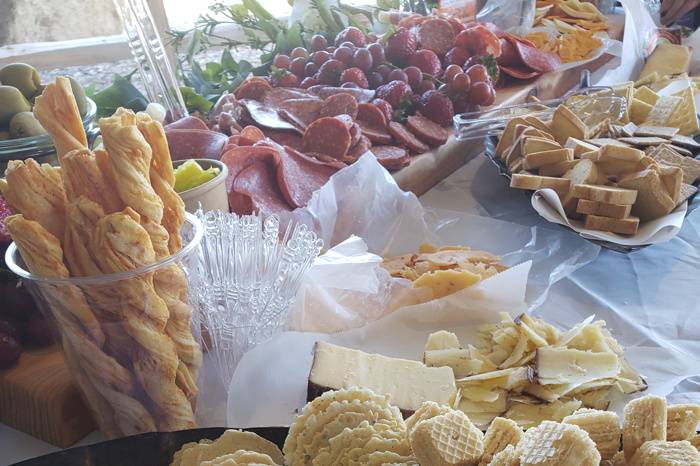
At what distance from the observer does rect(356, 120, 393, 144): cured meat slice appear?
3.80 feet

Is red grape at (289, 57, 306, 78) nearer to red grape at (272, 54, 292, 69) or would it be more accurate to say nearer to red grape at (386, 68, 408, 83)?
red grape at (272, 54, 292, 69)

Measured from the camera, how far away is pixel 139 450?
1.61 feet

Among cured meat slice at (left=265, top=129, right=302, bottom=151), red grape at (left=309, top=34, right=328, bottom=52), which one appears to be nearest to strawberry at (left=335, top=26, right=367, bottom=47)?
red grape at (left=309, top=34, right=328, bottom=52)

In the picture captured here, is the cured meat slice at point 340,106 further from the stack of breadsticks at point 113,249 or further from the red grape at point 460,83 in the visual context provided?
the stack of breadsticks at point 113,249

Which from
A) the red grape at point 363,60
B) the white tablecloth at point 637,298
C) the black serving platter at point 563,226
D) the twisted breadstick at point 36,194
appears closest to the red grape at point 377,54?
the red grape at point 363,60

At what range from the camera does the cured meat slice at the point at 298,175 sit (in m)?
0.96

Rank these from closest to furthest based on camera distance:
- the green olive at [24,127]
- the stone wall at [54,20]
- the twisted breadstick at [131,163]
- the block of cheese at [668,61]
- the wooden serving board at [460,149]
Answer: the twisted breadstick at [131,163]
the green olive at [24,127]
the wooden serving board at [460,149]
the block of cheese at [668,61]
the stone wall at [54,20]

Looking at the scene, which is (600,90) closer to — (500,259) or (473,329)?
(500,259)

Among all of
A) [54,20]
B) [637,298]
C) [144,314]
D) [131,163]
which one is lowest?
[54,20]

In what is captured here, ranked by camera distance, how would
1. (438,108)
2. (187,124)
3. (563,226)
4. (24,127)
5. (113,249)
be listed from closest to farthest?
(113,249)
(24,127)
(563,226)
(187,124)
(438,108)

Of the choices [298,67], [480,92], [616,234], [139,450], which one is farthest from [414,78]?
[139,450]

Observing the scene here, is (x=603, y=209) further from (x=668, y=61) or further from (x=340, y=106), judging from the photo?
(x=668, y=61)

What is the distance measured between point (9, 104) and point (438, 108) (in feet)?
2.35

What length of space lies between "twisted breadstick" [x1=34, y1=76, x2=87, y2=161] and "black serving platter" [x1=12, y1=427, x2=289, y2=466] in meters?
0.22
